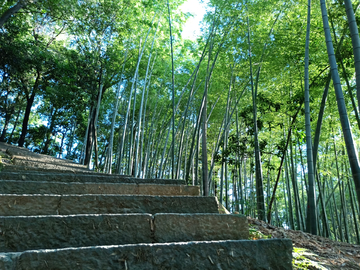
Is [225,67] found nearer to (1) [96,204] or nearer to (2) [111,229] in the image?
(1) [96,204]

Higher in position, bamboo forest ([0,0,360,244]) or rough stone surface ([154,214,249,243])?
bamboo forest ([0,0,360,244])

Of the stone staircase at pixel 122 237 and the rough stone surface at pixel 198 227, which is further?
the rough stone surface at pixel 198 227

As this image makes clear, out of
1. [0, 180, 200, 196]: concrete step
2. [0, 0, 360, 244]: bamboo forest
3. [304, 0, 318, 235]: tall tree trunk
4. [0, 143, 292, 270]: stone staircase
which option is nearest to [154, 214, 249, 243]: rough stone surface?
[0, 143, 292, 270]: stone staircase

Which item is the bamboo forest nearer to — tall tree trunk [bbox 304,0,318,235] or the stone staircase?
tall tree trunk [bbox 304,0,318,235]

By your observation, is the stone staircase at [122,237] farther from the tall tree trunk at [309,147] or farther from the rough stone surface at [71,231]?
the tall tree trunk at [309,147]

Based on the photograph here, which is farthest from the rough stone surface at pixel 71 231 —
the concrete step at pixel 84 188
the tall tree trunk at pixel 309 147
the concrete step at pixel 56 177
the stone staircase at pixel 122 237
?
the tall tree trunk at pixel 309 147

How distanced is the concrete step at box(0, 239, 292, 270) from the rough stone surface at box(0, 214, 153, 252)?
0.24m

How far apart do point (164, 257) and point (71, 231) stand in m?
0.51

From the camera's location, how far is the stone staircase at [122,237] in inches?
43.4

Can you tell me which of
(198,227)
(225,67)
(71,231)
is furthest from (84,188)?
(225,67)

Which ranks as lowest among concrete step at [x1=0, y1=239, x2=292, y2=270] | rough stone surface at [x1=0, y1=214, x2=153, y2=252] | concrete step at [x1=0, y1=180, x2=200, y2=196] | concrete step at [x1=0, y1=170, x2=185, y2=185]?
concrete step at [x1=0, y1=239, x2=292, y2=270]

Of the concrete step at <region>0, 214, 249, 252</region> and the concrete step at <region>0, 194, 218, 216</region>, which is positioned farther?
the concrete step at <region>0, 194, 218, 216</region>

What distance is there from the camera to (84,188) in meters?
2.09

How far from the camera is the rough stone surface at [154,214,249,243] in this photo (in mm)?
1484
